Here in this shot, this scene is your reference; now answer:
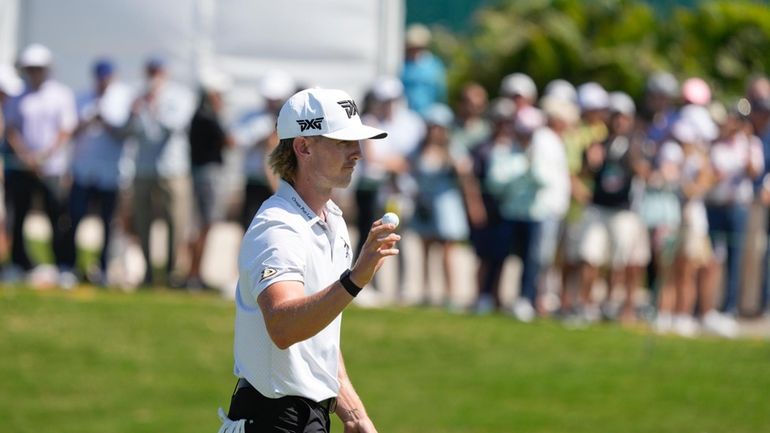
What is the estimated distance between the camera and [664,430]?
13.4 metres

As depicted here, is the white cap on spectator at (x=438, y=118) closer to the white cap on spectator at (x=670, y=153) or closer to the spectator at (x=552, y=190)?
the spectator at (x=552, y=190)

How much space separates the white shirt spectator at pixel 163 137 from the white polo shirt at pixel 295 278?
1090 centimetres

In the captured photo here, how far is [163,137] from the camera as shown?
674 inches

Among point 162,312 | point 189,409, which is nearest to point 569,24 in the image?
point 162,312

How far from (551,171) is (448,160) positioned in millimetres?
1086

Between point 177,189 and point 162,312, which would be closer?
point 162,312

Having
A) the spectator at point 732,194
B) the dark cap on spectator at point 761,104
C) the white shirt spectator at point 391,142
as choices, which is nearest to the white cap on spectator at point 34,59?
the white shirt spectator at point 391,142

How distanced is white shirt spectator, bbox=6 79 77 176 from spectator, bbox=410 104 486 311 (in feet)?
12.0

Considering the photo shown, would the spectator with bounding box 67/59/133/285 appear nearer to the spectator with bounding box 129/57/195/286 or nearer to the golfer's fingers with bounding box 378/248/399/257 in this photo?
the spectator with bounding box 129/57/195/286

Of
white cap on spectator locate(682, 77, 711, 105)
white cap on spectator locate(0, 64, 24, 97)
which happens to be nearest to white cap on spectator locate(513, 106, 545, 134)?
white cap on spectator locate(682, 77, 711, 105)

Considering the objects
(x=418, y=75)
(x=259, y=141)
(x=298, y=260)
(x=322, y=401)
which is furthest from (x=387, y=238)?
(x=418, y=75)

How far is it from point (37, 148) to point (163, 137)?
133 centimetres

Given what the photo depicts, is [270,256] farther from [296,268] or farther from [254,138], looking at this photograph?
[254,138]

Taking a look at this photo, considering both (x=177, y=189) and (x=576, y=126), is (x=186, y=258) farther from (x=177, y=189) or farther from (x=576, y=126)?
(x=576, y=126)
